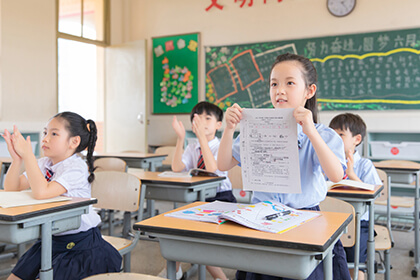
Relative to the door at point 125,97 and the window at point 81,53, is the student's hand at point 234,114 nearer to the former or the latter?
the door at point 125,97

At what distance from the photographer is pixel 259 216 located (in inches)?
43.9

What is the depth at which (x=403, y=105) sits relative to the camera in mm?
4348

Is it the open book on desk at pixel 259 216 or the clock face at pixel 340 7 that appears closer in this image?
the open book on desk at pixel 259 216

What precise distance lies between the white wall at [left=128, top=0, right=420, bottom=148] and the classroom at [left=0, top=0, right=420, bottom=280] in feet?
0.03

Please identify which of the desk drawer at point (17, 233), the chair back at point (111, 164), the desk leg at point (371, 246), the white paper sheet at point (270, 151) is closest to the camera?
the white paper sheet at point (270, 151)

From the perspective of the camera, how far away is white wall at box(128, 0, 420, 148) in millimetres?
4383

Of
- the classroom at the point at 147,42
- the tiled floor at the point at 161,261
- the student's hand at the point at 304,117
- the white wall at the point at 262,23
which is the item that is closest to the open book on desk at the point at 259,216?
the student's hand at the point at 304,117

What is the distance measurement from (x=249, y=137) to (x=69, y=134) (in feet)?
3.10

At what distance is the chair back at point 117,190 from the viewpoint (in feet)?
6.88

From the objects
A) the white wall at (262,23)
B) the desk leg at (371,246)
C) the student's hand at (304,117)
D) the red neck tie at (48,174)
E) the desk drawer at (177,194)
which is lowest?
the desk leg at (371,246)

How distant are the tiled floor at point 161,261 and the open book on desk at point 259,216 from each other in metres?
1.48

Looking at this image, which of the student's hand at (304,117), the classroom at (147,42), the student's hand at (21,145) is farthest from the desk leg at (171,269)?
the classroom at (147,42)

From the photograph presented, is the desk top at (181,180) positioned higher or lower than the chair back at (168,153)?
lower

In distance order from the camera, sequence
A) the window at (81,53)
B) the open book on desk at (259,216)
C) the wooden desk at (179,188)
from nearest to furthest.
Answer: the open book on desk at (259,216), the wooden desk at (179,188), the window at (81,53)
